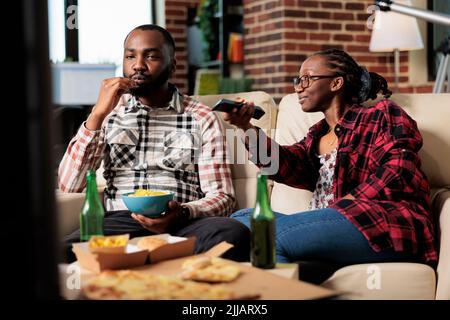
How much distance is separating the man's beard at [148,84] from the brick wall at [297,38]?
2583 mm

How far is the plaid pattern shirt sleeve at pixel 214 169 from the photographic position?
230 centimetres

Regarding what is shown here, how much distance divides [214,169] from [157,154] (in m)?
0.21

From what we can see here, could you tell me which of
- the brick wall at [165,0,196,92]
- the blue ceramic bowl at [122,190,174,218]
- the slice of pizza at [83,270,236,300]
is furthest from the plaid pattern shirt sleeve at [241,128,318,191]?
the brick wall at [165,0,196,92]

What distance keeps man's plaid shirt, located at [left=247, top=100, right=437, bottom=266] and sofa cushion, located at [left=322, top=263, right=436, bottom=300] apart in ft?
0.27

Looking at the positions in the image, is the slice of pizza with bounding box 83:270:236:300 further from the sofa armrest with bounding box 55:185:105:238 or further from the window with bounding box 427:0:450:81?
the window with bounding box 427:0:450:81

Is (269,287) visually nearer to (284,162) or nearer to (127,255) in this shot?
(127,255)

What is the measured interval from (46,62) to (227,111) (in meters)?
1.54

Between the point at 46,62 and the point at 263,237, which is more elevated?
the point at 46,62

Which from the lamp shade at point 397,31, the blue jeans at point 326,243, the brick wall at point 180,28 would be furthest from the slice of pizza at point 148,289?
the brick wall at point 180,28

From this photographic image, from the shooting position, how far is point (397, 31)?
15.3ft

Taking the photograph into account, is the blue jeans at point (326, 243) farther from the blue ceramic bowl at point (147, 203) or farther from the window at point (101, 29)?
the window at point (101, 29)
